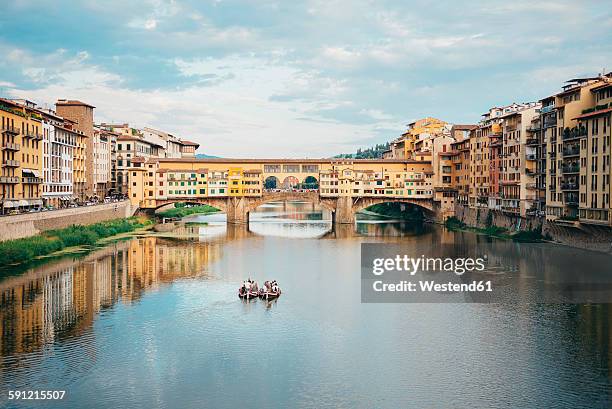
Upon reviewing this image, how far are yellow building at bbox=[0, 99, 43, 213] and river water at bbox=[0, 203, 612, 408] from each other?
35.2ft

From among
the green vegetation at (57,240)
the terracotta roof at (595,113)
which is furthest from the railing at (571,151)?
the green vegetation at (57,240)

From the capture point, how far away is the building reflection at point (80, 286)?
23.4 m

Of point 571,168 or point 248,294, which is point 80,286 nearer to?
point 248,294

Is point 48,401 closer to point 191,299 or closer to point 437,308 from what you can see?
point 191,299

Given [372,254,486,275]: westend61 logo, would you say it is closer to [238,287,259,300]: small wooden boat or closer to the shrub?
the shrub

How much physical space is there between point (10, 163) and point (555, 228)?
35.1 m

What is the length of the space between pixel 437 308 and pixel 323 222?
45.6 m

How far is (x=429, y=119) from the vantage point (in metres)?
88.0

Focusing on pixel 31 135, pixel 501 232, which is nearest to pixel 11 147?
pixel 31 135

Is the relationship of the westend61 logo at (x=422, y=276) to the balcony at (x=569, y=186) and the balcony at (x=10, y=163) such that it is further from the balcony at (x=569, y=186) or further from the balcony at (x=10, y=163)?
the balcony at (x=10, y=163)

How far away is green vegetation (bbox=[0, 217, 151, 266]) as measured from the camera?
35.7m

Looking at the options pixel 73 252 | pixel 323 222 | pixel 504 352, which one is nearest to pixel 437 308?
pixel 504 352

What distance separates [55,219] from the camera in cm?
4422

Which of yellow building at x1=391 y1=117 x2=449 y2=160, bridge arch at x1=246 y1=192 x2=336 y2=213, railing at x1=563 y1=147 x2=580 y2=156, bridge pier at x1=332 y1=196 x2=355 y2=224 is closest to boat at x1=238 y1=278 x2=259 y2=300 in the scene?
railing at x1=563 y1=147 x2=580 y2=156
